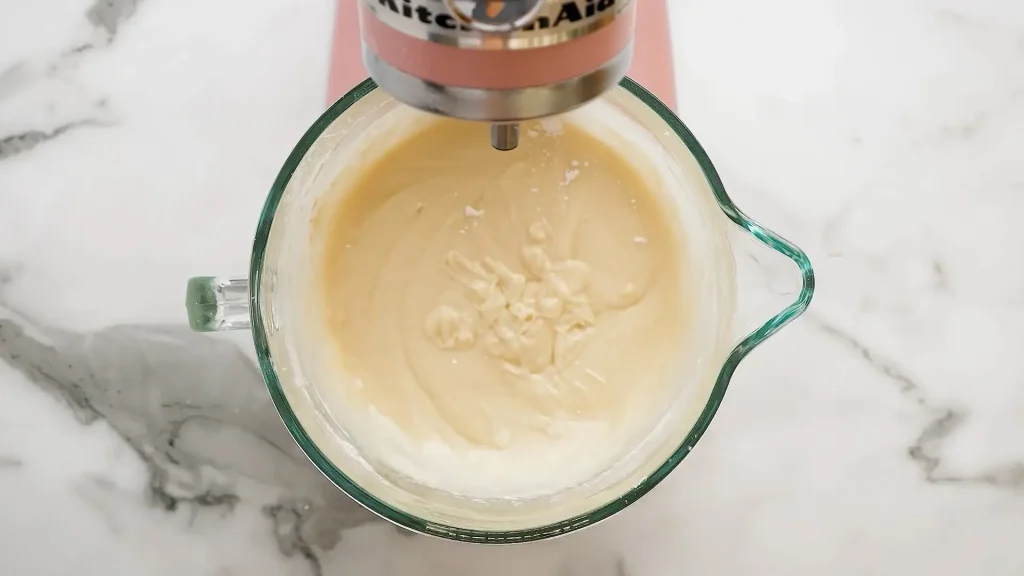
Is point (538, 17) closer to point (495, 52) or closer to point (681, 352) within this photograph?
point (495, 52)

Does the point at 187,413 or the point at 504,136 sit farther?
the point at 187,413

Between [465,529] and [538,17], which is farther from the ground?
[538,17]

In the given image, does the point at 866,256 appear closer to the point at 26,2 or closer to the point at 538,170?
the point at 538,170

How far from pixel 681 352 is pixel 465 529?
23 centimetres

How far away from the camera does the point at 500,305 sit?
2.20ft

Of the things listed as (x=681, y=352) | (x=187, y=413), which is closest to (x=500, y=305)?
(x=681, y=352)

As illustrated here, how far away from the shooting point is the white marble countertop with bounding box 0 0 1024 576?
663 mm

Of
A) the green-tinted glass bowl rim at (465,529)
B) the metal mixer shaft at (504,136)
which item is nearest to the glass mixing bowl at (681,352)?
the green-tinted glass bowl rim at (465,529)

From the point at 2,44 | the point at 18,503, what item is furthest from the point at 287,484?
the point at 2,44

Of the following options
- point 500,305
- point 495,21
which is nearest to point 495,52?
point 495,21

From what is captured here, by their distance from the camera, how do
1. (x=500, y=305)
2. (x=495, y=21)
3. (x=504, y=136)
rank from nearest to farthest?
(x=495, y=21) → (x=504, y=136) → (x=500, y=305)

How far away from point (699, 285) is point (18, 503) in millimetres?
558

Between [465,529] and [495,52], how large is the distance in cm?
32

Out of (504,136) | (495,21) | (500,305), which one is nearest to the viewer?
(495,21)
